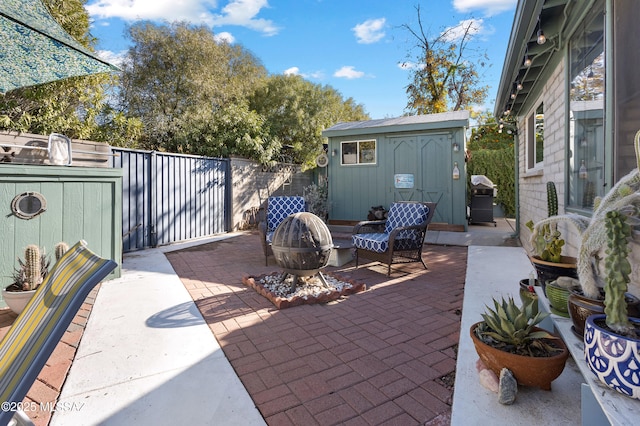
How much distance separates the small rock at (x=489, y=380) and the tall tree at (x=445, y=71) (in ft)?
52.8

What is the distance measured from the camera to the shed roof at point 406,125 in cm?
793

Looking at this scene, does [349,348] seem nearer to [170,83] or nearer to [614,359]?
[614,359]

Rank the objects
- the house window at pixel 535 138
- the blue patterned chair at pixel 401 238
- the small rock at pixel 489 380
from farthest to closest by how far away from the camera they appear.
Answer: the house window at pixel 535 138 → the blue patterned chair at pixel 401 238 → the small rock at pixel 489 380

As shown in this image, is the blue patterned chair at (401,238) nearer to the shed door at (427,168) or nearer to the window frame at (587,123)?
the window frame at (587,123)

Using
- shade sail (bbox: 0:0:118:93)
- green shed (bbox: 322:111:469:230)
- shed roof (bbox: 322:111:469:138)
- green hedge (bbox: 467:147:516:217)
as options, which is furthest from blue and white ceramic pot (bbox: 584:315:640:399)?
green hedge (bbox: 467:147:516:217)

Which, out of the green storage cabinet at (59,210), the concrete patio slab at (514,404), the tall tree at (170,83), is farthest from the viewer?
the tall tree at (170,83)

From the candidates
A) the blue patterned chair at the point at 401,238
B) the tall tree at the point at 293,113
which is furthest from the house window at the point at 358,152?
the blue patterned chair at the point at 401,238

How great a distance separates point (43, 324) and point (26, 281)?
242 centimetres

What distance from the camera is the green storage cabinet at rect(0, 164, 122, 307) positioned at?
3338 millimetres

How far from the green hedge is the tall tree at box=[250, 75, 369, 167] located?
6004 mm

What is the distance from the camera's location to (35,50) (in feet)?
8.49

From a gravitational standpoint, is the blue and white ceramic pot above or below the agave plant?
above

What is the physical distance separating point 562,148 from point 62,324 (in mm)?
4274

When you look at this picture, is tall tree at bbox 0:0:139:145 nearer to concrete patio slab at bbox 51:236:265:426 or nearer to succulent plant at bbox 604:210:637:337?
concrete patio slab at bbox 51:236:265:426
